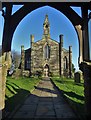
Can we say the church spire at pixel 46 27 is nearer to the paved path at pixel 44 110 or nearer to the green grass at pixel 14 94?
the green grass at pixel 14 94

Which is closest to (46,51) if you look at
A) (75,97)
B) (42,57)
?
(42,57)

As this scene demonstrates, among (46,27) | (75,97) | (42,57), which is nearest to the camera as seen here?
(75,97)

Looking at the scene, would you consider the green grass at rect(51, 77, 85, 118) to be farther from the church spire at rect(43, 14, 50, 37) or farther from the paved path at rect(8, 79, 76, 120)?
the church spire at rect(43, 14, 50, 37)

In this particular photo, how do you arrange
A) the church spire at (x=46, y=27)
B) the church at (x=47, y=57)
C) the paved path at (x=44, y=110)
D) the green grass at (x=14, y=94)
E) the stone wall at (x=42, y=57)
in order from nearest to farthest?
the paved path at (x=44, y=110) < the green grass at (x=14, y=94) < the church at (x=47, y=57) < the stone wall at (x=42, y=57) < the church spire at (x=46, y=27)

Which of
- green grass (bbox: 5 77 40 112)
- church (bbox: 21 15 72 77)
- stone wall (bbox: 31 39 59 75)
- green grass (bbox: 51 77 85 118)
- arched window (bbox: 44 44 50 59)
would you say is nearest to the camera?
green grass (bbox: 51 77 85 118)

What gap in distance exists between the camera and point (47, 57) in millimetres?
59375

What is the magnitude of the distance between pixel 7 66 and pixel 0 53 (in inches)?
21.0

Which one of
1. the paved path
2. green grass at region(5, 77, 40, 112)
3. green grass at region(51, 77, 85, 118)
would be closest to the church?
green grass at region(51, 77, 85, 118)

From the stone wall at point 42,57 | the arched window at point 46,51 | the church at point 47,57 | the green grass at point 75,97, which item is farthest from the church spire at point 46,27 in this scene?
the green grass at point 75,97

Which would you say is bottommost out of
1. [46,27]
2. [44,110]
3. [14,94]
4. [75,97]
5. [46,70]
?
[44,110]

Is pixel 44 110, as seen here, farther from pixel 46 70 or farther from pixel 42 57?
pixel 42 57

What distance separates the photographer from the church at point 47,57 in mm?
58094

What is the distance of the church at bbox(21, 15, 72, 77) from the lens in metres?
58.1

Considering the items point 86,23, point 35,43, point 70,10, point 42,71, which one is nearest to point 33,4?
point 70,10
